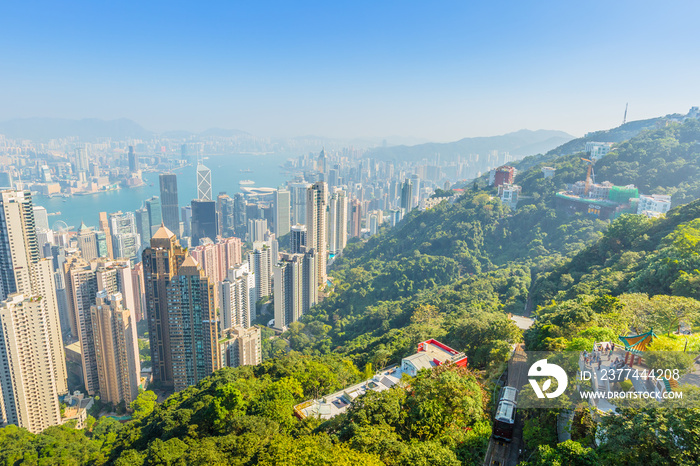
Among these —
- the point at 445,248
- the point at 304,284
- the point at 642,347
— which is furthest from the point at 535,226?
the point at 642,347

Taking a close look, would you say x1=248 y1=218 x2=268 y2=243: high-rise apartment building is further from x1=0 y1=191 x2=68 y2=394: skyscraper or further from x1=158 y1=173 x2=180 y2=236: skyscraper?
x1=0 y1=191 x2=68 y2=394: skyscraper

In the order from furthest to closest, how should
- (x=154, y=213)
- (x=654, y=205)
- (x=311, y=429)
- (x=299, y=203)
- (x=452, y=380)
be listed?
(x=299, y=203), (x=154, y=213), (x=654, y=205), (x=311, y=429), (x=452, y=380)

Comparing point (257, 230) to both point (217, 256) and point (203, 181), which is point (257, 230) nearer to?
point (217, 256)

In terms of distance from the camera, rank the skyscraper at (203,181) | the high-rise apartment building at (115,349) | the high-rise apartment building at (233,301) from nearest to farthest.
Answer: the high-rise apartment building at (115,349) → the high-rise apartment building at (233,301) → the skyscraper at (203,181)

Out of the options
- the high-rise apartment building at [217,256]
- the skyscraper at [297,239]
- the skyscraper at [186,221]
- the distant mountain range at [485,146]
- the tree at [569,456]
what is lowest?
the skyscraper at [186,221]

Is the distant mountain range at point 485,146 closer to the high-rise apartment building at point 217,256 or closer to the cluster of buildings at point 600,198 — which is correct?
the cluster of buildings at point 600,198

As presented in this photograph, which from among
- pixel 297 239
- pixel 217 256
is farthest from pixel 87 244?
pixel 297 239

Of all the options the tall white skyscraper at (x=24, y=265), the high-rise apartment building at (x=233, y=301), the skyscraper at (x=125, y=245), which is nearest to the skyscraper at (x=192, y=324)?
the high-rise apartment building at (x=233, y=301)

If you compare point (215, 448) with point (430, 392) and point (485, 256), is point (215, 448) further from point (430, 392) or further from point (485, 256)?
point (485, 256)
